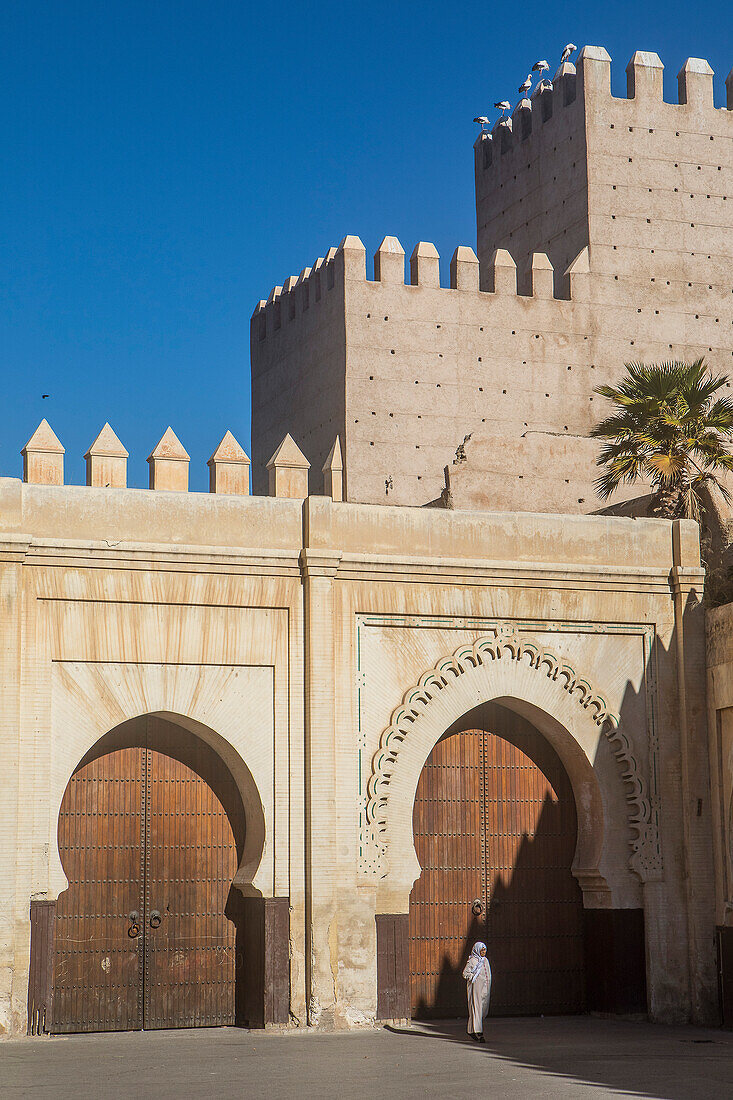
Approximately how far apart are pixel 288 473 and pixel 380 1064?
19.5ft

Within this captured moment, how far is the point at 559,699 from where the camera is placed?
1441 centimetres

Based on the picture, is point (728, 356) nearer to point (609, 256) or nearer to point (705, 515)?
point (609, 256)

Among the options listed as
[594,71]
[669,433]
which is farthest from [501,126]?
[669,433]

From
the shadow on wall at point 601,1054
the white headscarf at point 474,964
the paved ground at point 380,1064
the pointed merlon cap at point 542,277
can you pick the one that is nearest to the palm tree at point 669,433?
the shadow on wall at point 601,1054

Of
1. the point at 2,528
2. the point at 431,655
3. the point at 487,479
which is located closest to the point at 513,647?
the point at 431,655

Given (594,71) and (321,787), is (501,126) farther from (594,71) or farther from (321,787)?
(321,787)

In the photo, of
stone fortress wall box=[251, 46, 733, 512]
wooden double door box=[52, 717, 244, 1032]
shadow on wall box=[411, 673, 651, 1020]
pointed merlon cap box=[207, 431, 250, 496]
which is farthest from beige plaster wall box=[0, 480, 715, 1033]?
stone fortress wall box=[251, 46, 733, 512]

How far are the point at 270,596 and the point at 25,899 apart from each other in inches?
137

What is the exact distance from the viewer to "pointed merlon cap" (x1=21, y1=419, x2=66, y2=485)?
1374 centimetres

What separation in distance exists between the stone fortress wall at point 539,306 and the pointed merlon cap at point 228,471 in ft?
41.0

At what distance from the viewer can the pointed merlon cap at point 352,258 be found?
2756 cm

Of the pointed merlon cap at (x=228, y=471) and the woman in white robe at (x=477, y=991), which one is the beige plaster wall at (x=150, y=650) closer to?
the pointed merlon cap at (x=228, y=471)

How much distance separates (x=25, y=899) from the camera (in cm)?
1241

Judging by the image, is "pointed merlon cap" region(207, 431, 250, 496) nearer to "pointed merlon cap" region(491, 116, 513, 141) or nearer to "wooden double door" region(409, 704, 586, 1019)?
"wooden double door" region(409, 704, 586, 1019)
